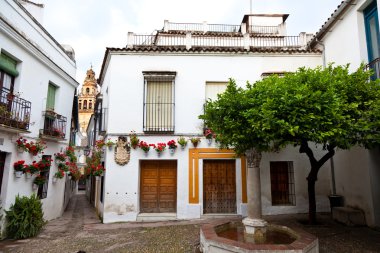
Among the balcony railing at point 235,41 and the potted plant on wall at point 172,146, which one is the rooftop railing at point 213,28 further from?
the potted plant on wall at point 172,146

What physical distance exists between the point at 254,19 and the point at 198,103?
10.1 meters

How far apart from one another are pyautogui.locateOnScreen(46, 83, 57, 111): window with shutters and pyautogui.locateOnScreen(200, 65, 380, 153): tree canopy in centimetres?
673

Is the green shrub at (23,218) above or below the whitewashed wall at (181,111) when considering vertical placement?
below

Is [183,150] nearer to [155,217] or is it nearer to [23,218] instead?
[155,217]

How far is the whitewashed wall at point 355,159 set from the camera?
7734 millimetres

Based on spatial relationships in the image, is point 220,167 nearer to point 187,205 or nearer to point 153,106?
point 187,205

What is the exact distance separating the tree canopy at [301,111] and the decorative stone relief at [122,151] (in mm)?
4087

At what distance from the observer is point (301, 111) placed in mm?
5273

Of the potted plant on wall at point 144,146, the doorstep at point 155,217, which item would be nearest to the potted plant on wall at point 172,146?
the potted plant on wall at point 144,146

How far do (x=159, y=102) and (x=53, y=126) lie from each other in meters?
4.08

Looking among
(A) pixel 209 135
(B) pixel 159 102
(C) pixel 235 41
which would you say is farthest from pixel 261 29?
(A) pixel 209 135

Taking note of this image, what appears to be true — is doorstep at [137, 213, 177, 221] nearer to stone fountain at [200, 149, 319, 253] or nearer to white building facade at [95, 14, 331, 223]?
white building facade at [95, 14, 331, 223]

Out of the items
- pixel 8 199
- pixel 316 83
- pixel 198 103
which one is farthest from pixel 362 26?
pixel 8 199

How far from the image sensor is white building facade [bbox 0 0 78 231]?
7383 mm
